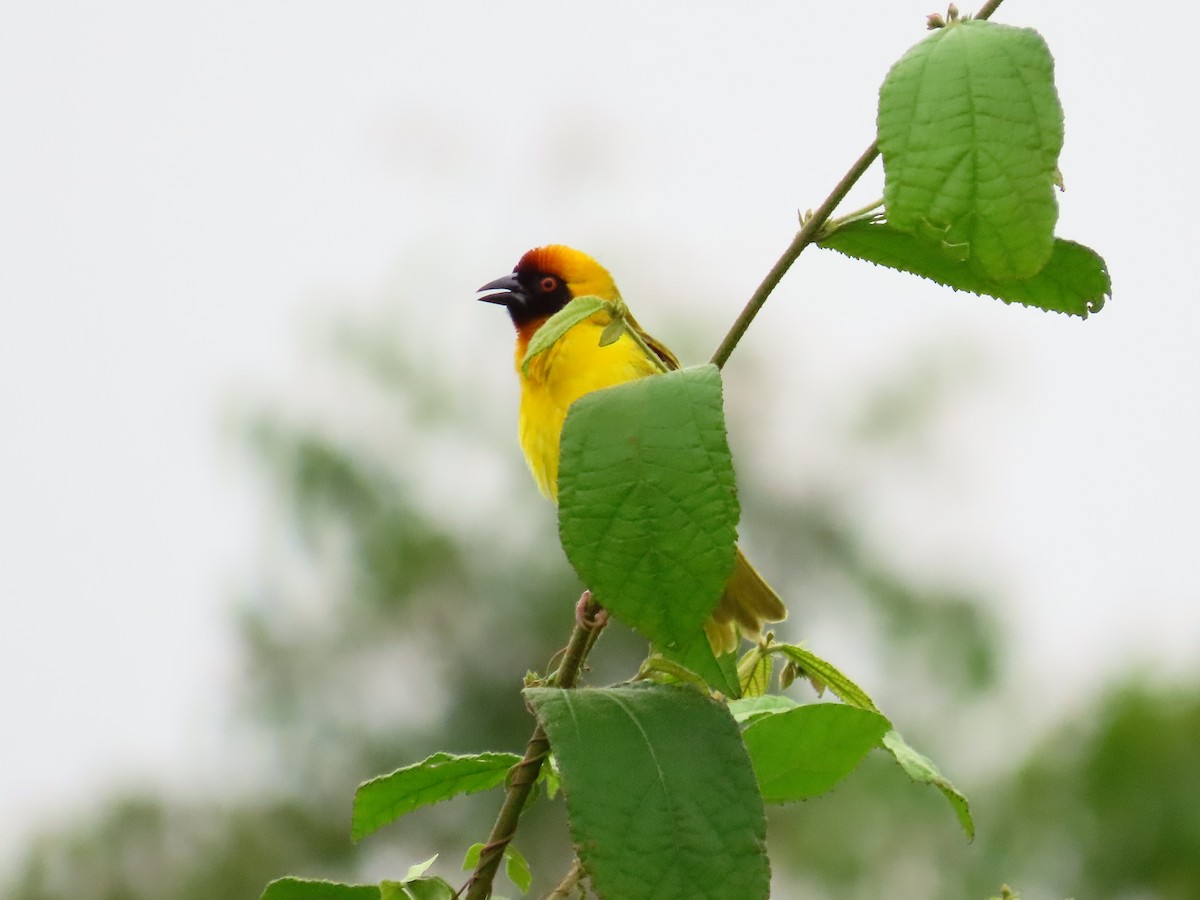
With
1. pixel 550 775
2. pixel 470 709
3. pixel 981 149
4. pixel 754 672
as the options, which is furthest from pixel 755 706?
pixel 470 709

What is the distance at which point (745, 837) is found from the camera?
3.59ft

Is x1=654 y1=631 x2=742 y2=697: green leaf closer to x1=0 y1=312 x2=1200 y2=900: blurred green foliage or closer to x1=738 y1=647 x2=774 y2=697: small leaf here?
x1=738 y1=647 x2=774 y2=697: small leaf

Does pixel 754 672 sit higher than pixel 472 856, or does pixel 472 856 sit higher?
pixel 754 672

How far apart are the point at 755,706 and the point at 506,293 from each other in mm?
2601

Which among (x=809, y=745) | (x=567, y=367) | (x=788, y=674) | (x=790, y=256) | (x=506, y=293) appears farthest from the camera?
(x=506, y=293)

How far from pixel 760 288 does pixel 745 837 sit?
1.34 ft

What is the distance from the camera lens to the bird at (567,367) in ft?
9.30

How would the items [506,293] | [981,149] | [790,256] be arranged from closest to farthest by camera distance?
[981,149], [790,256], [506,293]

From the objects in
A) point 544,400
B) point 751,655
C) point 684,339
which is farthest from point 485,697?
point 751,655

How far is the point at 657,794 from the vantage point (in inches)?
43.5

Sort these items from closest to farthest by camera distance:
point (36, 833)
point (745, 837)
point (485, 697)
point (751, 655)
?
point (745, 837) → point (751, 655) → point (36, 833) → point (485, 697)

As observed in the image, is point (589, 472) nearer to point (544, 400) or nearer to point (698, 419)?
point (698, 419)

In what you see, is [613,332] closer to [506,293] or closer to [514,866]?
[514,866]

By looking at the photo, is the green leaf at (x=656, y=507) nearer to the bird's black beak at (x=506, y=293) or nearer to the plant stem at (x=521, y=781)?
the plant stem at (x=521, y=781)
